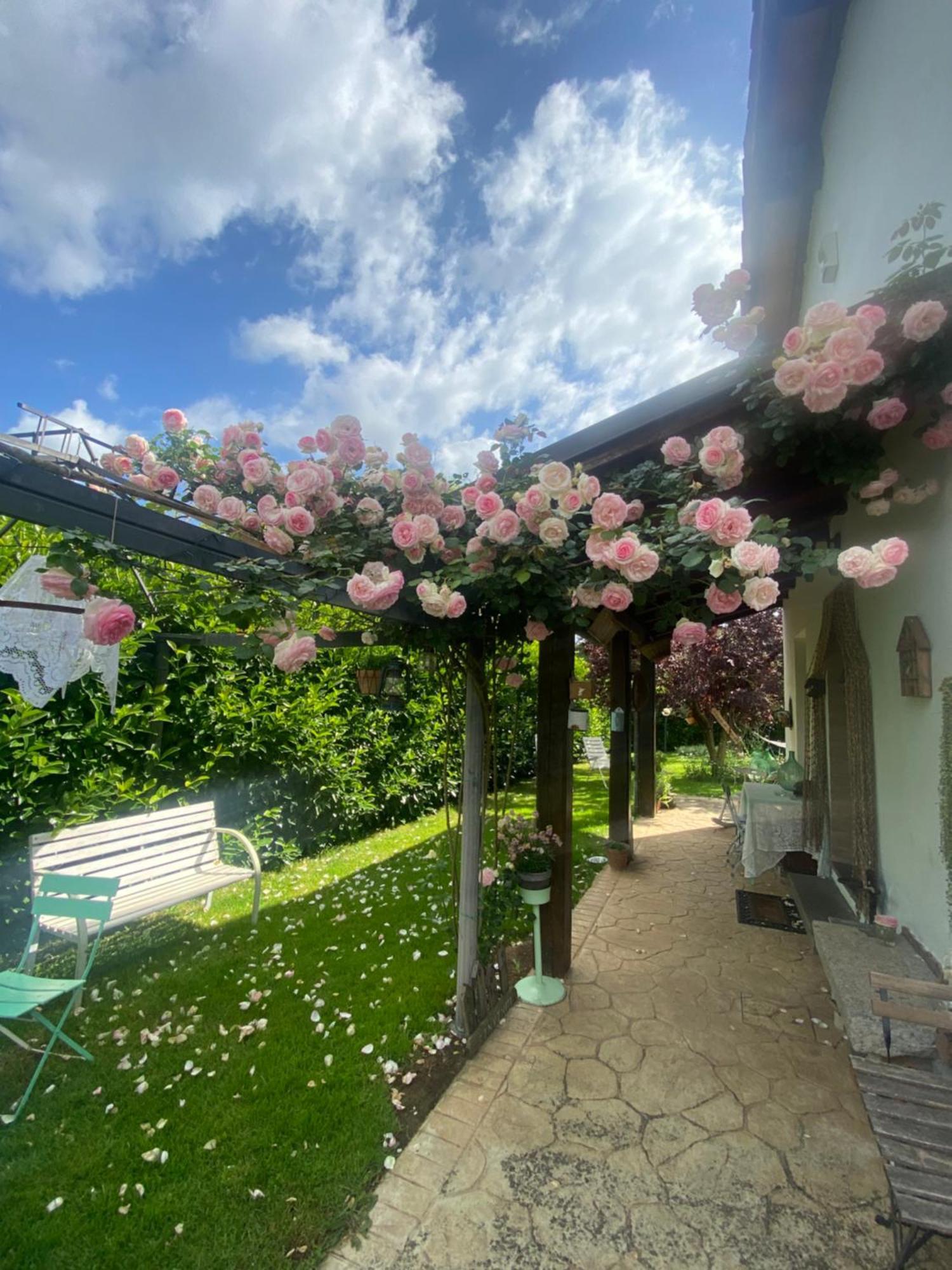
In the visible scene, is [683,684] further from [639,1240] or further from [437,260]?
[639,1240]

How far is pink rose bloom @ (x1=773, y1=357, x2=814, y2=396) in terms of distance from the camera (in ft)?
6.29

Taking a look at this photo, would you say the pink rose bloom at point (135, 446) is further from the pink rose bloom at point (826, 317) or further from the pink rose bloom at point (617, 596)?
the pink rose bloom at point (826, 317)

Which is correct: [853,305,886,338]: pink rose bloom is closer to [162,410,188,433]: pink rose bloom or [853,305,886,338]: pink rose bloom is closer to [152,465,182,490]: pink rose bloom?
[152,465,182,490]: pink rose bloom

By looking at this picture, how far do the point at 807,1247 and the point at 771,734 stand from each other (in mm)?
11854

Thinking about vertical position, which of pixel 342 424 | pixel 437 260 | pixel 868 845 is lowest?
pixel 868 845

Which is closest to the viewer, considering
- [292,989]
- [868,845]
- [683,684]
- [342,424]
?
[342,424]

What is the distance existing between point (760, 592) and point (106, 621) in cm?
204

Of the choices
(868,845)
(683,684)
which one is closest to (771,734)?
(683,684)

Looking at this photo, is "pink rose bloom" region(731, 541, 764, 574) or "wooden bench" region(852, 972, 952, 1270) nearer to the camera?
"wooden bench" region(852, 972, 952, 1270)

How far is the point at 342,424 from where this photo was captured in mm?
2461

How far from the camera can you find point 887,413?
197cm

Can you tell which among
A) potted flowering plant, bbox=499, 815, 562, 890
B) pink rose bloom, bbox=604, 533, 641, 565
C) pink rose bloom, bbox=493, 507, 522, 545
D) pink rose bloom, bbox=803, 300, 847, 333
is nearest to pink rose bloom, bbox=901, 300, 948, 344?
pink rose bloom, bbox=803, 300, 847, 333

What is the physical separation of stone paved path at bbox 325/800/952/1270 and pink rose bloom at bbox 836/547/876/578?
2.12 metres

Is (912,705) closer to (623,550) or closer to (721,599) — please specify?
(721,599)
